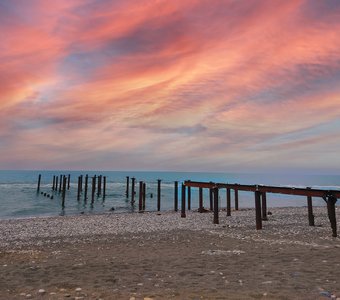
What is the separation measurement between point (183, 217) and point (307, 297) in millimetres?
25654

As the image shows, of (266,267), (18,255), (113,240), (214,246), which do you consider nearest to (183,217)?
(113,240)

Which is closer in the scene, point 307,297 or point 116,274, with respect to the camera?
point 307,297

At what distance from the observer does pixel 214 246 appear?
15.7 m

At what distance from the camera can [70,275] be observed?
35.6 ft

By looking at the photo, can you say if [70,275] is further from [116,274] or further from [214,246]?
[214,246]

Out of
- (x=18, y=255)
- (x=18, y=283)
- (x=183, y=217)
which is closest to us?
(x=18, y=283)

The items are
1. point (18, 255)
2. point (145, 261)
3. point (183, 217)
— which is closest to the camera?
point (145, 261)

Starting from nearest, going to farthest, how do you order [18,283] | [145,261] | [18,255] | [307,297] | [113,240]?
[307,297] < [18,283] < [145,261] < [18,255] < [113,240]

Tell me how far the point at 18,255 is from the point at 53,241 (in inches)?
196

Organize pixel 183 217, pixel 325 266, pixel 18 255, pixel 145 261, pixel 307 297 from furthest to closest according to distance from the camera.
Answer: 1. pixel 183 217
2. pixel 18 255
3. pixel 145 261
4. pixel 325 266
5. pixel 307 297

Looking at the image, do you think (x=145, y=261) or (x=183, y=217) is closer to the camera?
(x=145, y=261)

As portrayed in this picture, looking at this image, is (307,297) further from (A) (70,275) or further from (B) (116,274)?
(A) (70,275)

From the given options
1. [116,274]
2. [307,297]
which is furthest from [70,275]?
[307,297]

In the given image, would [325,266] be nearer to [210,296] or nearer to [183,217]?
[210,296]
